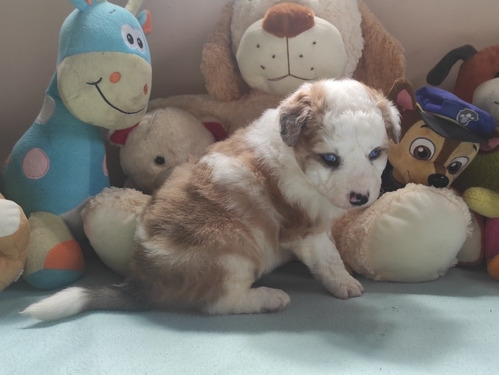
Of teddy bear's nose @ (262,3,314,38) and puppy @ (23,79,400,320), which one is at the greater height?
teddy bear's nose @ (262,3,314,38)

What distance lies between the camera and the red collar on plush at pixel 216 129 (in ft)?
7.13

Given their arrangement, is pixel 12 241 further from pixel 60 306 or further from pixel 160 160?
pixel 160 160

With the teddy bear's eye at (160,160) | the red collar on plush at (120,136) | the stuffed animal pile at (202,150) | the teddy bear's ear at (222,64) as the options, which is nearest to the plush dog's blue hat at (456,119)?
the stuffed animal pile at (202,150)

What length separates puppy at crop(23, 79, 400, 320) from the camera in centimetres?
149

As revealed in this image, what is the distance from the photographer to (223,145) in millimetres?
1769

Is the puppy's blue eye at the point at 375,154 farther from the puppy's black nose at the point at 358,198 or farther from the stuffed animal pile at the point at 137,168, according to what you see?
the stuffed animal pile at the point at 137,168

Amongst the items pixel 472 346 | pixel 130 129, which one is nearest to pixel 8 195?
pixel 130 129

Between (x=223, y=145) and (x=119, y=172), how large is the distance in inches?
29.7

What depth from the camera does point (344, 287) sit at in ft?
5.44

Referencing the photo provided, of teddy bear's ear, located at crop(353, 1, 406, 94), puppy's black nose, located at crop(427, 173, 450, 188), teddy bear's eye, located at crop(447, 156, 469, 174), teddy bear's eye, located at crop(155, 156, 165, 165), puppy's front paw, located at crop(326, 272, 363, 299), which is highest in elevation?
teddy bear's ear, located at crop(353, 1, 406, 94)

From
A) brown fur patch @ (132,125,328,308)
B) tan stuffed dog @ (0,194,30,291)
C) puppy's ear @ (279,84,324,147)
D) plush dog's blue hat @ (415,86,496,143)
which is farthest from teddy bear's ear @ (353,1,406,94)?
tan stuffed dog @ (0,194,30,291)

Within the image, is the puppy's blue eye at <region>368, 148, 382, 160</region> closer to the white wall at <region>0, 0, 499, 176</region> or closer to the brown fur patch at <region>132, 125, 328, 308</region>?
the brown fur patch at <region>132, 125, 328, 308</region>

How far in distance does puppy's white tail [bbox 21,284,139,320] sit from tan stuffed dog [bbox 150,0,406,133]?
0.88 m

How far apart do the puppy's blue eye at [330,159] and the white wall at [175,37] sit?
3.24 feet
